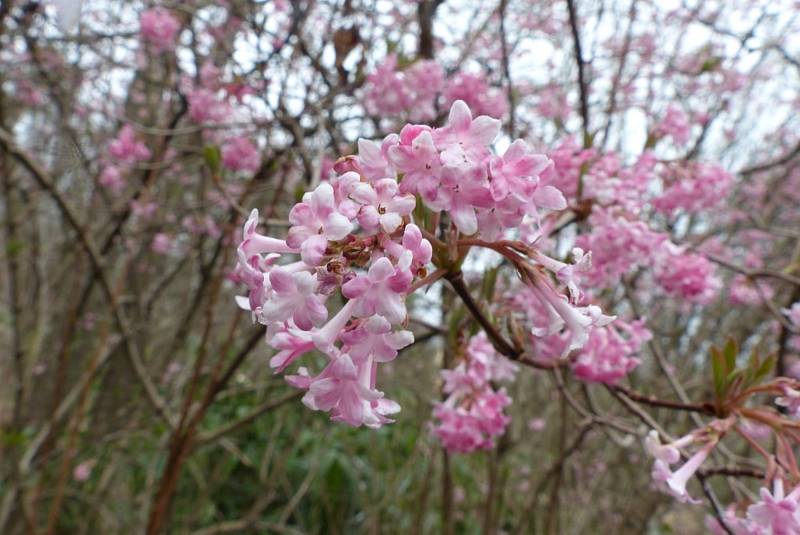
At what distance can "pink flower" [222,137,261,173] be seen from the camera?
3.80 meters

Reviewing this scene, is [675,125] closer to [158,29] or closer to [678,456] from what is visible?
[678,456]

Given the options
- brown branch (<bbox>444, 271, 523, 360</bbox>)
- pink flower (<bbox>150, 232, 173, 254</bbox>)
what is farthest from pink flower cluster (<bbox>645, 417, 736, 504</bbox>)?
pink flower (<bbox>150, 232, 173, 254</bbox>)

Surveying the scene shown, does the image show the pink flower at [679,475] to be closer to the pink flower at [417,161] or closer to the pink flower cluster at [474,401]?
the pink flower cluster at [474,401]

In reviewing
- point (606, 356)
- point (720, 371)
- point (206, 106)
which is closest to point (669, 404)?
point (720, 371)

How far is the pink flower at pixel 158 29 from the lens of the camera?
423 cm

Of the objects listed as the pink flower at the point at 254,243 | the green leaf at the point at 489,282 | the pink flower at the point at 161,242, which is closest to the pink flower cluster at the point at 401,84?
the green leaf at the point at 489,282

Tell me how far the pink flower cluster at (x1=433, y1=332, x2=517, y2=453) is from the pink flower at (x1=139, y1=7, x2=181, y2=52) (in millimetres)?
3483

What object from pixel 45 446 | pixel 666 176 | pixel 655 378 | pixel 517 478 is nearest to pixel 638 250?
pixel 666 176

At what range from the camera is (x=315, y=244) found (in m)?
0.83

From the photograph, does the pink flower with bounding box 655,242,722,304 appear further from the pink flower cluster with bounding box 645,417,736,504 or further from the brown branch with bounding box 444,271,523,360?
the brown branch with bounding box 444,271,523,360

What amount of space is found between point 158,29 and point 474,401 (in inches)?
142

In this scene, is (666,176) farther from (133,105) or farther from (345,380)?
(133,105)

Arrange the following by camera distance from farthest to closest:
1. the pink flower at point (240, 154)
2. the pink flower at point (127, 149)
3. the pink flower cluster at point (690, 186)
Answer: the pink flower at point (127, 149)
the pink flower at point (240, 154)
the pink flower cluster at point (690, 186)

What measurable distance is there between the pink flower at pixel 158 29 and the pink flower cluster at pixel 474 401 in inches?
137
